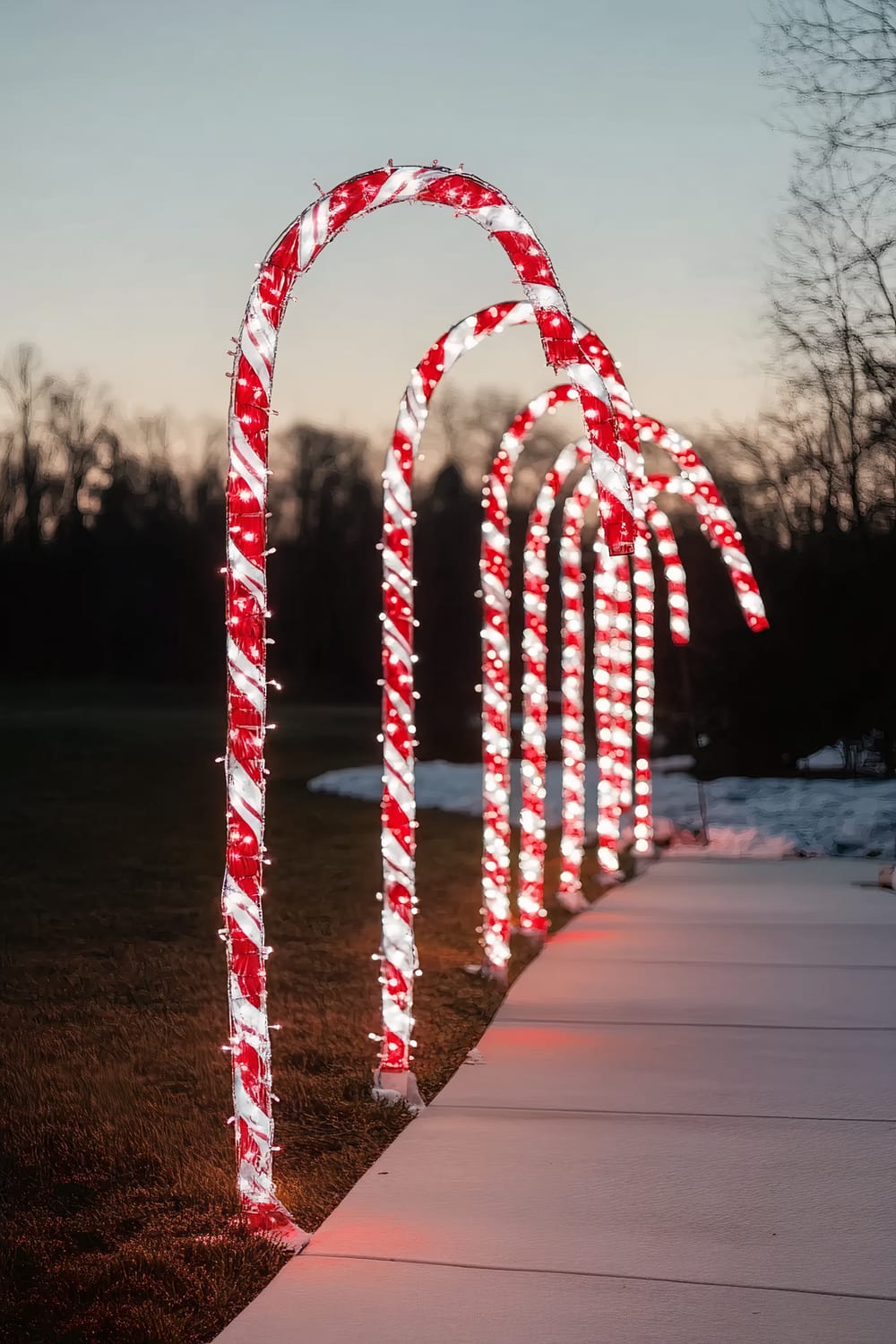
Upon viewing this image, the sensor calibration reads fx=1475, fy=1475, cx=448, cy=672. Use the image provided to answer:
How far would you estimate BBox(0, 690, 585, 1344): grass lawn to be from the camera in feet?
13.4

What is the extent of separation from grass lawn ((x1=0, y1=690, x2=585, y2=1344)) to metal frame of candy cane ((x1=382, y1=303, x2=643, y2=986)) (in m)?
0.76

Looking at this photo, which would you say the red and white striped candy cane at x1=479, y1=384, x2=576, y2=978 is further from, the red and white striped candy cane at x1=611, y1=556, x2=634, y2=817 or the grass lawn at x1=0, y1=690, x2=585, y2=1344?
the red and white striped candy cane at x1=611, y1=556, x2=634, y2=817

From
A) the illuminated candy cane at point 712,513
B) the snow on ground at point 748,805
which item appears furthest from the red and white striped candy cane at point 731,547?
the snow on ground at point 748,805

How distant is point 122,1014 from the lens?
766 centimetres

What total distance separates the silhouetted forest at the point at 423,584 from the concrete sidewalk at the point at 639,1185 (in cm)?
826

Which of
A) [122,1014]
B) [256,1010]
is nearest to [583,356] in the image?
[256,1010]

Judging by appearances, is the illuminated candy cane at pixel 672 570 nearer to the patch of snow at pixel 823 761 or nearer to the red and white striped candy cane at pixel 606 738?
the red and white striped candy cane at pixel 606 738

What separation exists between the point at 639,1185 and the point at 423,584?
25780 millimetres

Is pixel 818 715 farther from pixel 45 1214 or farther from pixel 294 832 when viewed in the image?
pixel 45 1214

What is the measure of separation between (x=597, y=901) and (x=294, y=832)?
738cm

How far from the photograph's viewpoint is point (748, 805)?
1909 cm

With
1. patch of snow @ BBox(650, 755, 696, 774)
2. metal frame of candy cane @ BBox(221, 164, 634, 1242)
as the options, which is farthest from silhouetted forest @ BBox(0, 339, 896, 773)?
metal frame of candy cane @ BBox(221, 164, 634, 1242)

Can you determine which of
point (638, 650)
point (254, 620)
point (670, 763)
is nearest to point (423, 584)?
point (670, 763)

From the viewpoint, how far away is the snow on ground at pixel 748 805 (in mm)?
15703
